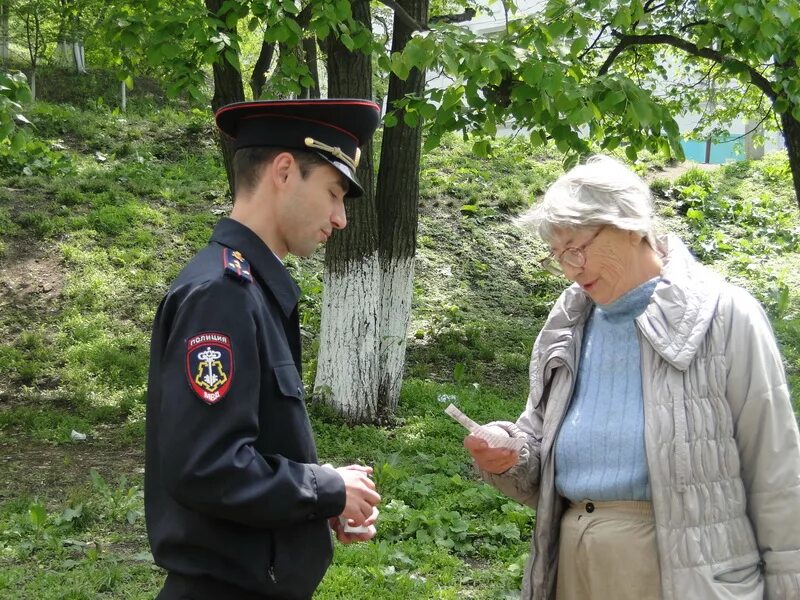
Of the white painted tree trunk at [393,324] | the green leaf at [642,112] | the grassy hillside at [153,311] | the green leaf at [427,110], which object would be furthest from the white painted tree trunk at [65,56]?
the green leaf at [642,112]

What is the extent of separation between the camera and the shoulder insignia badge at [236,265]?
6.65 ft

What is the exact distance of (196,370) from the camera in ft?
6.21

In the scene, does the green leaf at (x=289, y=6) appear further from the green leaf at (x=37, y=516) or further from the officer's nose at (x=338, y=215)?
the officer's nose at (x=338, y=215)

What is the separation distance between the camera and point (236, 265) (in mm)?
2053

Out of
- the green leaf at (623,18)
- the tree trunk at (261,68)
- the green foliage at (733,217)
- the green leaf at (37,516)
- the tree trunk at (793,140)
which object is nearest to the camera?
the green leaf at (37,516)

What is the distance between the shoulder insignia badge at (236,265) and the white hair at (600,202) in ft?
2.78

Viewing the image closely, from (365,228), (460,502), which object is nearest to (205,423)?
(460,502)

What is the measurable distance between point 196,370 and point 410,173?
226 inches

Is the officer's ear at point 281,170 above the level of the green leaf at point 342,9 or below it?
below

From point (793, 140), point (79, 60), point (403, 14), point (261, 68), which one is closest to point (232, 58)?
point (403, 14)

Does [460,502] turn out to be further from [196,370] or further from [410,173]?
[196,370]

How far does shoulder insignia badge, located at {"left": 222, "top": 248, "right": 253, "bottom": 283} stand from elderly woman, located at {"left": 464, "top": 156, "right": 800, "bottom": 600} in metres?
0.84

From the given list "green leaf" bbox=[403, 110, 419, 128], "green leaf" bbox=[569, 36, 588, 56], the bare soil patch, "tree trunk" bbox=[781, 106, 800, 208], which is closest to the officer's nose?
"green leaf" bbox=[569, 36, 588, 56]

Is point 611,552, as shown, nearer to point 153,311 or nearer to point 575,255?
point 575,255
